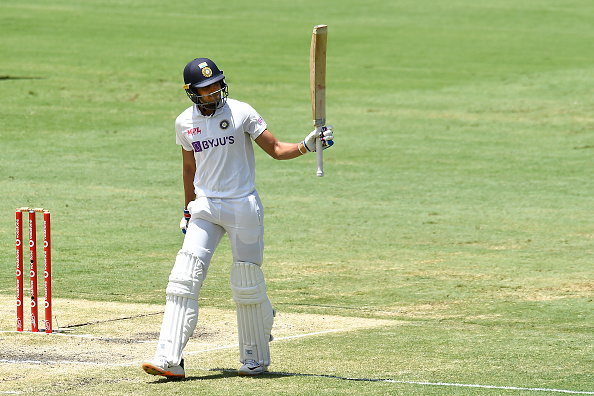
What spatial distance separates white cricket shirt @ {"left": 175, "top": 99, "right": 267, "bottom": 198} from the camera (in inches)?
266

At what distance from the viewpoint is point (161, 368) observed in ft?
21.1

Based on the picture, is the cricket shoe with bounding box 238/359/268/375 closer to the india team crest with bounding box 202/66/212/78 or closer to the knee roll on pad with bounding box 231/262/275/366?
the knee roll on pad with bounding box 231/262/275/366

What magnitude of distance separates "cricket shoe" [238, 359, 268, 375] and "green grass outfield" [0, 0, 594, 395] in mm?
93

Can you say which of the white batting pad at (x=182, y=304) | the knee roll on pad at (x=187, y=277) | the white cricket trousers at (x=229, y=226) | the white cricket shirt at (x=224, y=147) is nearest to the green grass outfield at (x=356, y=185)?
the white batting pad at (x=182, y=304)

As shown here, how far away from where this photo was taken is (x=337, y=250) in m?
12.4

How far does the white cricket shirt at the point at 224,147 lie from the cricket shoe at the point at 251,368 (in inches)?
42.8

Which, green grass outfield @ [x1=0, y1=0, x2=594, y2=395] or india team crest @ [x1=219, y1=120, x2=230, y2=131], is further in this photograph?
green grass outfield @ [x1=0, y1=0, x2=594, y2=395]

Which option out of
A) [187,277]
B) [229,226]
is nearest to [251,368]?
[187,277]

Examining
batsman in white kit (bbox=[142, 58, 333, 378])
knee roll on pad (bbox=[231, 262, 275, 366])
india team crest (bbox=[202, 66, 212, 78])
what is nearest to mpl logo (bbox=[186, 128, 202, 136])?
batsman in white kit (bbox=[142, 58, 333, 378])

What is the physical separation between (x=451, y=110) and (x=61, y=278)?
14182 millimetres

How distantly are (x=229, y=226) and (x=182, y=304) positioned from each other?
592mm

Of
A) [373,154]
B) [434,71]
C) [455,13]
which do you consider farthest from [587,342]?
[455,13]

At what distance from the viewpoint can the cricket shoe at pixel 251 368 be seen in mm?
6699

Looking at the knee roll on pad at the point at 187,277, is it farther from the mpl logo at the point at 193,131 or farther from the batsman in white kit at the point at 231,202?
the mpl logo at the point at 193,131
